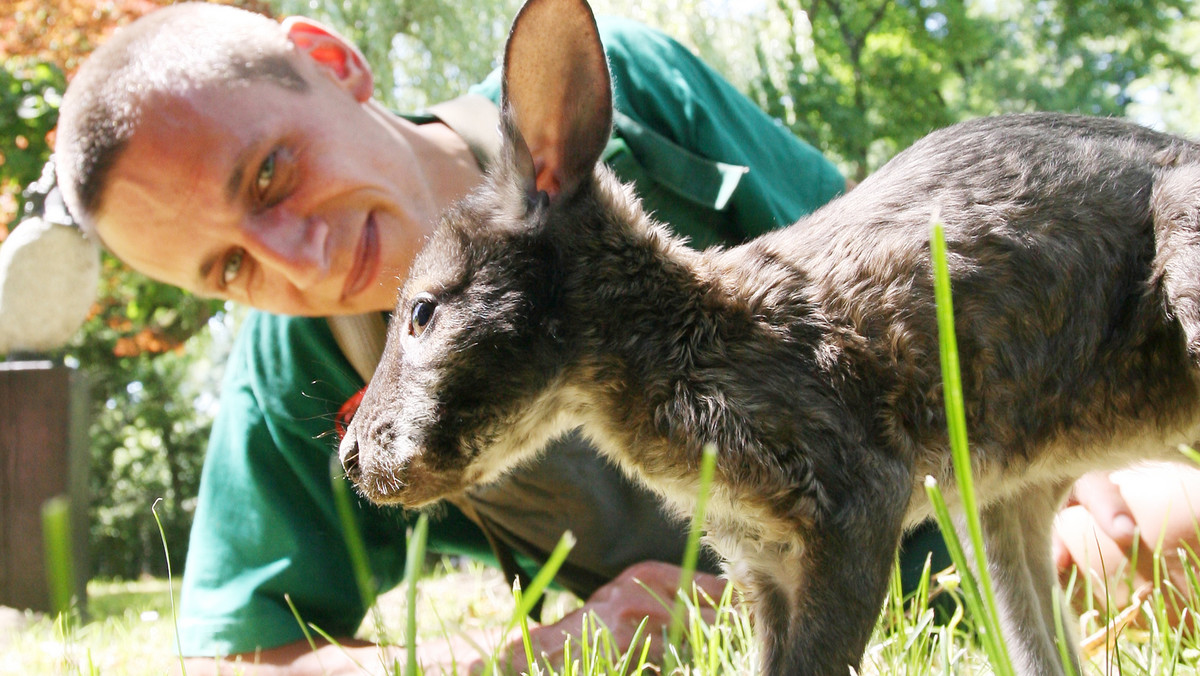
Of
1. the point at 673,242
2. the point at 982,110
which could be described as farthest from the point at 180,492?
the point at 982,110

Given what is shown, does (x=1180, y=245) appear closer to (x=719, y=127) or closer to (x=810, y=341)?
(x=810, y=341)

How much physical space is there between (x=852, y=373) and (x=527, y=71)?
43.4 inches

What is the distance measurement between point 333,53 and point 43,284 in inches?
163

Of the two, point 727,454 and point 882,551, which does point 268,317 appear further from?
point 882,551

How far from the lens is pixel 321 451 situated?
4.29 meters

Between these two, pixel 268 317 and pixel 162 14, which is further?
pixel 268 317

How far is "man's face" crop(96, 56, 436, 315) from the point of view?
3.41 meters

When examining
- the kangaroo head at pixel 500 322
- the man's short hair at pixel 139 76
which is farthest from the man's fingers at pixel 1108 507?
the man's short hair at pixel 139 76

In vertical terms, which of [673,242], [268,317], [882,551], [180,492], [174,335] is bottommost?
[180,492]

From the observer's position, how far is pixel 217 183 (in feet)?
11.2

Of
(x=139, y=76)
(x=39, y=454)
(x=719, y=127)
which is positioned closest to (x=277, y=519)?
(x=139, y=76)

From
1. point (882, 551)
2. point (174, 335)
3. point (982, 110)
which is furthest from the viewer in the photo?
point (982, 110)

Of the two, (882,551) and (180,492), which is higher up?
(882,551)

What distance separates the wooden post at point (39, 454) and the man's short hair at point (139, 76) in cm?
392
